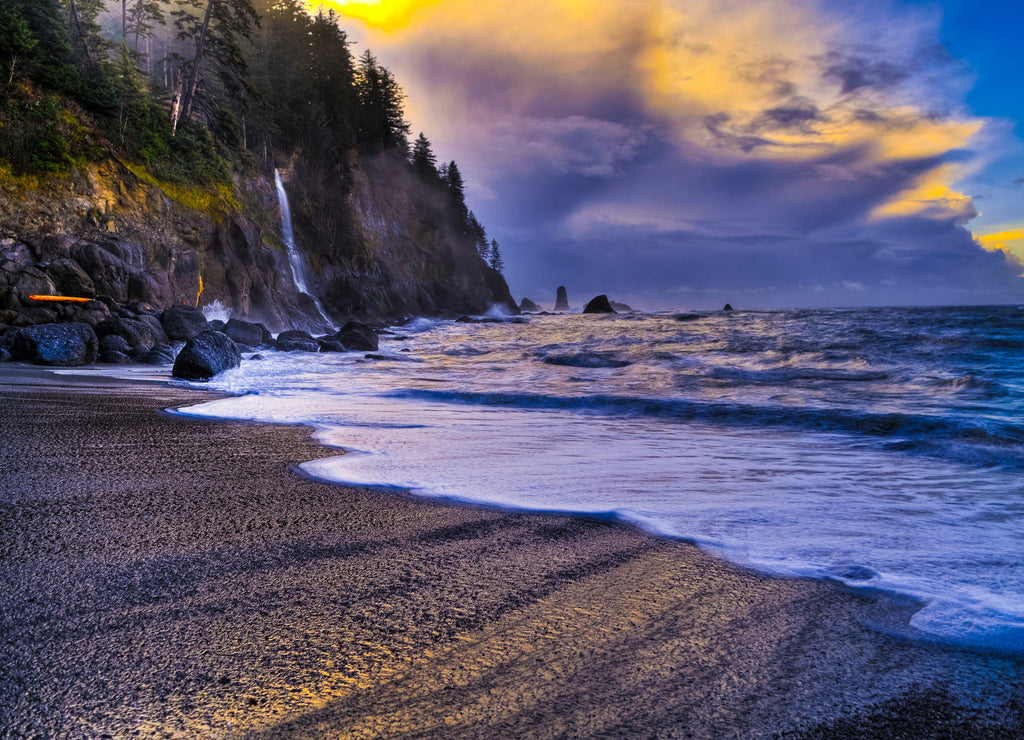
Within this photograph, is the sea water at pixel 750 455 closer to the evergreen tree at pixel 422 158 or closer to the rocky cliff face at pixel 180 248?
the rocky cliff face at pixel 180 248

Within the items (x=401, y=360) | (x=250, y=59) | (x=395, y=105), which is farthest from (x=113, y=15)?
(x=401, y=360)

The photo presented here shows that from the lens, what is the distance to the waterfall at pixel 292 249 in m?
25.2

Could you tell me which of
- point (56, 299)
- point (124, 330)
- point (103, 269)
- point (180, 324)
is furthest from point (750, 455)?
point (103, 269)

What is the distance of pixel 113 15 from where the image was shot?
107ft

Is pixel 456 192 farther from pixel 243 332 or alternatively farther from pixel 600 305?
pixel 243 332

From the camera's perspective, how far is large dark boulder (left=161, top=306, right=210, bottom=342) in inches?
475

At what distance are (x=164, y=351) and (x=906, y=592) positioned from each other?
11.1 meters

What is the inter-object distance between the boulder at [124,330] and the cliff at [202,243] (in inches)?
35.6

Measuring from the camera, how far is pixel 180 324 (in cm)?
1215

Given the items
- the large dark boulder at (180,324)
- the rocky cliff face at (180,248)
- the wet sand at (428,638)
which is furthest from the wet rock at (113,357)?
the wet sand at (428,638)

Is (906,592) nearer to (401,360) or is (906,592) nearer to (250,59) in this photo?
(401,360)

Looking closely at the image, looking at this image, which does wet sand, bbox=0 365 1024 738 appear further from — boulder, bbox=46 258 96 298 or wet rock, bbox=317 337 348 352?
wet rock, bbox=317 337 348 352

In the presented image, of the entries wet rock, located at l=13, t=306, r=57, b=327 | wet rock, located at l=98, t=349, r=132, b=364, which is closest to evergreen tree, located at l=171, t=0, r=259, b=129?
wet rock, located at l=13, t=306, r=57, b=327

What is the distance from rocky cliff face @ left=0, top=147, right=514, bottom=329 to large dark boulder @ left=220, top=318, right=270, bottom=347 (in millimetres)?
2278
